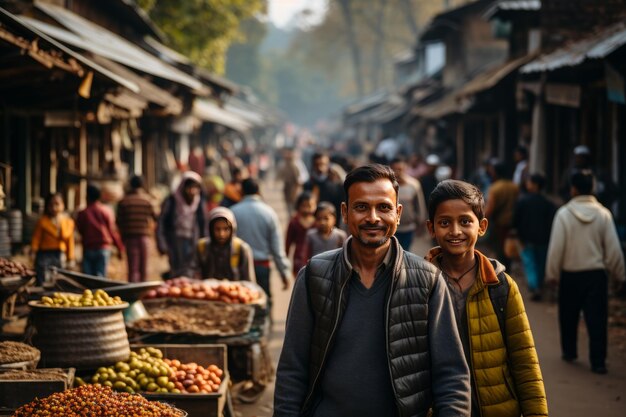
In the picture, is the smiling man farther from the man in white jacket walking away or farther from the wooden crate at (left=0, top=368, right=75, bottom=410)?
the man in white jacket walking away

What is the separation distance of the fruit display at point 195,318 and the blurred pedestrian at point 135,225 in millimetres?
3462

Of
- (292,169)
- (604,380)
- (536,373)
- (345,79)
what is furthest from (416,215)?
(345,79)

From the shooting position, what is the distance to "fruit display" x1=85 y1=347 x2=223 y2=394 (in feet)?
19.7

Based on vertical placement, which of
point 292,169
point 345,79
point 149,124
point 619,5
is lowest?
point 292,169

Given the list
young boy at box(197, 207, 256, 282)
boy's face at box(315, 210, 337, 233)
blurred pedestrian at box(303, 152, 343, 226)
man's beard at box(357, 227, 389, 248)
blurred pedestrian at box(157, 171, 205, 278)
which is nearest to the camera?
man's beard at box(357, 227, 389, 248)

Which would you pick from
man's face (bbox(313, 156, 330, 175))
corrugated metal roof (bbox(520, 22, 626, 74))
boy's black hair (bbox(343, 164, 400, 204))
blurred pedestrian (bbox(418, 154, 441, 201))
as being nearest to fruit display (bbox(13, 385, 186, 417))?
boy's black hair (bbox(343, 164, 400, 204))

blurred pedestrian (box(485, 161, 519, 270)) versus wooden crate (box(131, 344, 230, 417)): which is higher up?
blurred pedestrian (box(485, 161, 519, 270))

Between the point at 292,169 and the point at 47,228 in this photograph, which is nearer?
the point at 47,228

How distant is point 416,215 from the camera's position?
39.0ft

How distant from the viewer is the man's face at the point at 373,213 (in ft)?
11.8

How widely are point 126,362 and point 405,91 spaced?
32.8 meters

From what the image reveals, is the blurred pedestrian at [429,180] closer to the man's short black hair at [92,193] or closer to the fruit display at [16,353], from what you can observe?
the man's short black hair at [92,193]

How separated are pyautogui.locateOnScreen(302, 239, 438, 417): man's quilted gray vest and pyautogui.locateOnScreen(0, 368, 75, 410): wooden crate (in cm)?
236

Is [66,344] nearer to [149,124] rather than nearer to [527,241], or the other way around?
[527,241]
